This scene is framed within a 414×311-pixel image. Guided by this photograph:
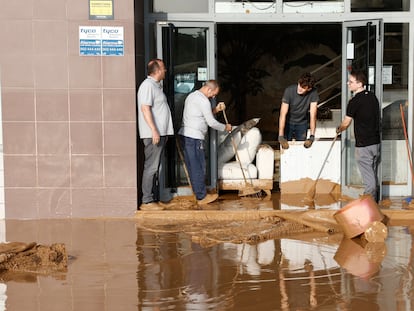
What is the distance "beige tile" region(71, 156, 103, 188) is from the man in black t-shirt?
116 inches

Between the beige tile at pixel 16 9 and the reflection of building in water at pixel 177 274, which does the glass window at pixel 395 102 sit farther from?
the beige tile at pixel 16 9

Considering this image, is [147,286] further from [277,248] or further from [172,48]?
[172,48]

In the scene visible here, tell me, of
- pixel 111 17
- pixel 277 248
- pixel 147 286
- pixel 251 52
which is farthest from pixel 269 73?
pixel 147 286

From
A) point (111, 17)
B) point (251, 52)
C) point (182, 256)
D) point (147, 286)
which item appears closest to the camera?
point (147, 286)

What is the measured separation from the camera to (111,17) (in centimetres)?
903

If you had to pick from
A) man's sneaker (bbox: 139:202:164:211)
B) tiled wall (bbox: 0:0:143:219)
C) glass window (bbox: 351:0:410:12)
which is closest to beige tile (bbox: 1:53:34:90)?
tiled wall (bbox: 0:0:143:219)

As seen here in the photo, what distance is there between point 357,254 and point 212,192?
290 cm

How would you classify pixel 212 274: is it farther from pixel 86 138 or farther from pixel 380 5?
pixel 380 5

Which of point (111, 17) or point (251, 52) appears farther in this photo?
point (251, 52)

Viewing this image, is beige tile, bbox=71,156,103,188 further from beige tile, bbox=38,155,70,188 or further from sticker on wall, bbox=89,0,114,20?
sticker on wall, bbox=89,0,114,20

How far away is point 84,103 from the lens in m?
9.07

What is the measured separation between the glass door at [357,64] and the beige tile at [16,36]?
3834mm

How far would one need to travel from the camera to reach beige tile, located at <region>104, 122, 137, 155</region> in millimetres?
9109

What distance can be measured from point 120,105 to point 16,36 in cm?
141
